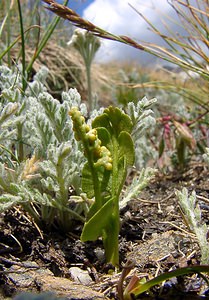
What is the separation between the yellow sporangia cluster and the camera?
1046mm

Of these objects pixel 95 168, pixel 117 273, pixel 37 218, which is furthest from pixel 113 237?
pixel 37 218

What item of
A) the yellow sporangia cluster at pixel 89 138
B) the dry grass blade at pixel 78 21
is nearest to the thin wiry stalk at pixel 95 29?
the dry grass blade at pixel 78 21

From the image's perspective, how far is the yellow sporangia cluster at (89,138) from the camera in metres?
1.05

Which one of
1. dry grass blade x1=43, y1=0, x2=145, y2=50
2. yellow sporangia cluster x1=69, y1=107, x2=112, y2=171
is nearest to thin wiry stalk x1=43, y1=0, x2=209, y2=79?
dry grass blade x1=43, y1=0, x2=145, y2=50

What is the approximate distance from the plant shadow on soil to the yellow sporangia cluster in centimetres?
27

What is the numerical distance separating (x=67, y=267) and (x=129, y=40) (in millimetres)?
871

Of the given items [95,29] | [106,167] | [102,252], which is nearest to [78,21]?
[95,29]

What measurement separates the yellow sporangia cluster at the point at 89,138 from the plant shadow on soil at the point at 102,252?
267 mm

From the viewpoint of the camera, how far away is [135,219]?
1.43 m

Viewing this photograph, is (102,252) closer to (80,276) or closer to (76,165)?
(80,276)

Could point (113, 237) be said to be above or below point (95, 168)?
below

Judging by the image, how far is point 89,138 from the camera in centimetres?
105

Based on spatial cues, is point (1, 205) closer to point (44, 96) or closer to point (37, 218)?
point (37, 218)

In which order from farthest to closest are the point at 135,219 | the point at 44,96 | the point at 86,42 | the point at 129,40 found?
the point at 86,42 < the point at 129,40 < the point at 135,219 < the point at 44,96
